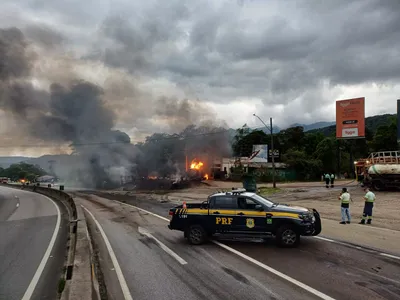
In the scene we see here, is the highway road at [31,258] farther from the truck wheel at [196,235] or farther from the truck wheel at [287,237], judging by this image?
the truck wheel at [287,237]

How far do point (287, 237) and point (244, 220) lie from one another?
1411 mm

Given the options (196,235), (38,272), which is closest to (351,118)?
(196,235)

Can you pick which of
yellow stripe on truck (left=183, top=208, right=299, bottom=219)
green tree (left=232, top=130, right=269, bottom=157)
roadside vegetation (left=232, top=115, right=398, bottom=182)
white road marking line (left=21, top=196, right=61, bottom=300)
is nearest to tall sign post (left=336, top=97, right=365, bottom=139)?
Result: roadside vegetation (left=232, top=115, right=398, bottom=182)

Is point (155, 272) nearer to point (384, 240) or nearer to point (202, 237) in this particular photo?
point (202, 237)

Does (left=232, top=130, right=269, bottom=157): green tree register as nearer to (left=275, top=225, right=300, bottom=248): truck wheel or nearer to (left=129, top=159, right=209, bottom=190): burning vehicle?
(left=129, top=159, right=209, bottom=190): burning vehicle

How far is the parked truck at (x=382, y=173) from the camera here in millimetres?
28750

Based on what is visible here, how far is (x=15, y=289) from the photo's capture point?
7504 millimetres

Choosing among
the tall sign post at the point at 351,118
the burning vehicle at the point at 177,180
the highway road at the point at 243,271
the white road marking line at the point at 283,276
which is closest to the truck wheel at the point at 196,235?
the highway road at the point at 243,271

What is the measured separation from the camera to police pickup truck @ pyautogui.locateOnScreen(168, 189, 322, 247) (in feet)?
34.7

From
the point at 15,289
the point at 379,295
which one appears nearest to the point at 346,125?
the point at 379,295

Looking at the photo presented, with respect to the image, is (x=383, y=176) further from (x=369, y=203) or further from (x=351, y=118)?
(x=369, y=203)

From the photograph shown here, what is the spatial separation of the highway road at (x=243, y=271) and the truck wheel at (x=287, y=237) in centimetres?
28

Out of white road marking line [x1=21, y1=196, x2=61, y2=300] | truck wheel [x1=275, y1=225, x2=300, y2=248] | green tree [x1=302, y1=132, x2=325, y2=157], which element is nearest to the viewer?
white road marking line [x1=21, y1=196, x2=61, y2=300]

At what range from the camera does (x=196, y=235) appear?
37.4 feet
